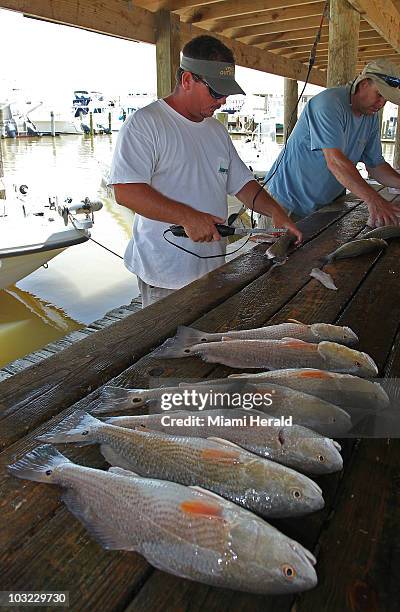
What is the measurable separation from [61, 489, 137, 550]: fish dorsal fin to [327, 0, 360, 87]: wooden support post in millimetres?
5078

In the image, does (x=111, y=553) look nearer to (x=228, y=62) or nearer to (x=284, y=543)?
(x=284, y=543)

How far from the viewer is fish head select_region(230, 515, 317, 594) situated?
89 cm

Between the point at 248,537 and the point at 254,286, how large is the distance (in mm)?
1636

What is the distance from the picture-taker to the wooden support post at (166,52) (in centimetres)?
495

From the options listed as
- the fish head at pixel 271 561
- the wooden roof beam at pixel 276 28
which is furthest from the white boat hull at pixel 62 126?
the fish head at pixel 271 561

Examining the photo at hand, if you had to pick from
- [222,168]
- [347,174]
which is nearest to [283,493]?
[222,168]

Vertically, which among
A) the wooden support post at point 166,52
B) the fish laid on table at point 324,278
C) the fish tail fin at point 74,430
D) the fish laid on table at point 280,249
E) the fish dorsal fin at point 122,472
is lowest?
the fish dorsal fin at point 122,472

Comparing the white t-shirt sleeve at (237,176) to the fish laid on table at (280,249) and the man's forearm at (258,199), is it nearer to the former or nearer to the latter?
the man's forearm at (258,199)

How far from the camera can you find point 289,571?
894 millimetres

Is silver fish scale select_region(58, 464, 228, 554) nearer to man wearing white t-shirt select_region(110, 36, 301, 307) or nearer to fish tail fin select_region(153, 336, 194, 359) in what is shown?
fish tail fin select_region(153, 336, 194, 359)

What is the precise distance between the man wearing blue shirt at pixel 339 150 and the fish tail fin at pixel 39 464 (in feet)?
9.89

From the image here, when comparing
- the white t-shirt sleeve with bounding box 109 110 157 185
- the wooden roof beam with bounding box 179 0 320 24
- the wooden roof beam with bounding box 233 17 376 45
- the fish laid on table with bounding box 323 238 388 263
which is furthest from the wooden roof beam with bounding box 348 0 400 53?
the white t-shirt sleeve with bounding box 109 110 157 185

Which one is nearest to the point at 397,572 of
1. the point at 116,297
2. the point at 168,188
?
the point at 168,188

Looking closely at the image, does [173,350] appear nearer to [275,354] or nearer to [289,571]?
[275,354]
